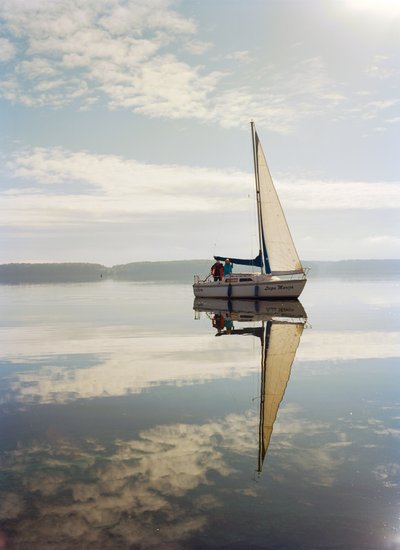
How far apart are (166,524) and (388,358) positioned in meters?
15.7

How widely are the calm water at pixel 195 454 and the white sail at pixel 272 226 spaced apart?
32317 millimetres

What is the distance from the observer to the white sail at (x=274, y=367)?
12299 mm

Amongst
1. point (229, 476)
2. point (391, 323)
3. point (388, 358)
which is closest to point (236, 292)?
point (391, 323)

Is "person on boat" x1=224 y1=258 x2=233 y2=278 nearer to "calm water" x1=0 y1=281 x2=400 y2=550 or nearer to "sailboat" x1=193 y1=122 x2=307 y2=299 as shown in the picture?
"sailboat" x1=193 y1=122 x2=307 y2=299

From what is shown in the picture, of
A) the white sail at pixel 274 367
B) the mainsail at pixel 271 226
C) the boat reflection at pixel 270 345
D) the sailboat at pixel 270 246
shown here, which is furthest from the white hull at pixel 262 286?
the white sail at pixel 274 367

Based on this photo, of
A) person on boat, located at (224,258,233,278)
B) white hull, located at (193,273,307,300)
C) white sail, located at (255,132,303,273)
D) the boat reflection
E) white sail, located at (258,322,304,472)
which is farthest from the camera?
person on boat, located at (224,258,233,278)

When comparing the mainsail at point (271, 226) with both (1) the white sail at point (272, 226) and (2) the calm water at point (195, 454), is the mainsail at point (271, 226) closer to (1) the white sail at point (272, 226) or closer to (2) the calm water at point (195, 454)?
(1) the white sail at point (272, 226)

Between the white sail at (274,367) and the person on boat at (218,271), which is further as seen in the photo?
the person on boat at (218,271)

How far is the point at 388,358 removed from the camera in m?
21.2

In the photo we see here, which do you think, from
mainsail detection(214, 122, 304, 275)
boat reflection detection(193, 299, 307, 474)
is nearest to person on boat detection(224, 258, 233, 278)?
mainsail detection(214, 122, 304, 275)

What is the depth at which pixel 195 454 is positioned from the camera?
33.9ft

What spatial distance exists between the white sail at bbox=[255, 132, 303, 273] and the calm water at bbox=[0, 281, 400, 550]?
32.3 metres

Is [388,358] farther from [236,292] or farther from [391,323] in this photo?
[236,292]

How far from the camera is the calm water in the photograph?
7.45 m
